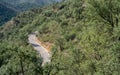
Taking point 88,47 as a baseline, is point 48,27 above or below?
below

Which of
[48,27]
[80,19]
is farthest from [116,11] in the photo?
[48,27]

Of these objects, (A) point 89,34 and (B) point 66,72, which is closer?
(A) point 89,34

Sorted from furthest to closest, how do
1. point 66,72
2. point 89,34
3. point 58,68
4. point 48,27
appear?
point 48,27, point 58,68, point 66,72, point 89,34

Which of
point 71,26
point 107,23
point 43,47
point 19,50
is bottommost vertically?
point 43,47

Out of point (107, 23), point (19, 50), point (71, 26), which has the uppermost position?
point (107, 23)

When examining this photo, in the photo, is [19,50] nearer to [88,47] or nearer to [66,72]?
[66,72]

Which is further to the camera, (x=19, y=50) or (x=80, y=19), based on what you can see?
(x=80, y=19)

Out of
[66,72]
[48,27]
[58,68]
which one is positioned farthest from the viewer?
[48,27]

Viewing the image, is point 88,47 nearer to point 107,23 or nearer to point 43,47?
point 107,23

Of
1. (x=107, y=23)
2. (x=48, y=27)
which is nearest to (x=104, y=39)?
(x=107, y=23)
